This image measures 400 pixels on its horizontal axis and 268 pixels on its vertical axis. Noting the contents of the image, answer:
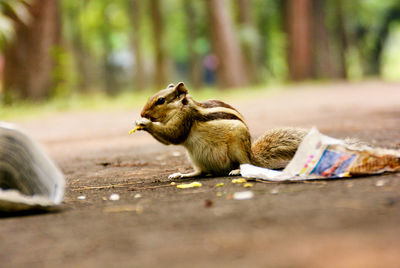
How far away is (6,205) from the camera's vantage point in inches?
110

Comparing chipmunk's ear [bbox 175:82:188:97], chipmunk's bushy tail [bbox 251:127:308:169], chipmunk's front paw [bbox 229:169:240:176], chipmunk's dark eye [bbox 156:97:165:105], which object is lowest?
chipmunk's front paw [bbox 229:169:240:176]

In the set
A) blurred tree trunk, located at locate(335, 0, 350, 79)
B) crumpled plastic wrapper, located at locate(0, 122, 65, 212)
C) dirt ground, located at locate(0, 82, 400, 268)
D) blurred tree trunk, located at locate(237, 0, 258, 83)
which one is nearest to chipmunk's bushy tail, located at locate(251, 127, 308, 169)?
dirt ground, located at locate(0, 82, 400, 268)

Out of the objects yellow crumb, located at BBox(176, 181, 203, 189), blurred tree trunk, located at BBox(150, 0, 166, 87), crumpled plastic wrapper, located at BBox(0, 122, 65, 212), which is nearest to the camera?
crumpled plastic wrapper, located at BBox(0, 122, 65, 212)

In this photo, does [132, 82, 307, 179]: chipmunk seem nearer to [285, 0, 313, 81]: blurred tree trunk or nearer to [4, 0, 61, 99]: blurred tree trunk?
[4, 0, 61, 99]: blurred tree trunk

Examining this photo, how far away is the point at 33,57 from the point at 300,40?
9.65 m

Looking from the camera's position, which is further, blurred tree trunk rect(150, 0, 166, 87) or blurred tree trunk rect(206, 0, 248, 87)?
blurred tree trunk rect(150, 0, 166, 87)

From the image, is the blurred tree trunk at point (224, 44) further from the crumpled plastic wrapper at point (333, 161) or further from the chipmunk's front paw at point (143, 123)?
the crumpled plastic wrapper at point (333, 161)

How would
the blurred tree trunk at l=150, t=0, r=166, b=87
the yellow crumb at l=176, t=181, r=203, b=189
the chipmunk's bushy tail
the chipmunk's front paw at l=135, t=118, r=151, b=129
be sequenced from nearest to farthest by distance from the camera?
the yellow crumb at l=176, t=181, r=203, b=189
the chipmunk's front paw at l=135, t=118, r=151, b=129
the chipmunk's bushy tail
the blurred tree trunk at l=150, t=0, r=166, b=87

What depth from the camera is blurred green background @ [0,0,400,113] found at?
15.7m

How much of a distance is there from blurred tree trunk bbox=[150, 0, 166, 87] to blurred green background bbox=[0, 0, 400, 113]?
1.6 inches

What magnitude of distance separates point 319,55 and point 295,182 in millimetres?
20132

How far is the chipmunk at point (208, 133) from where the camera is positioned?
379 centimetres

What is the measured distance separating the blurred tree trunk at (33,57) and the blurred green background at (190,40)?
27 millimetres

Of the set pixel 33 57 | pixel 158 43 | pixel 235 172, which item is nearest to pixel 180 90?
pixel 235 172
